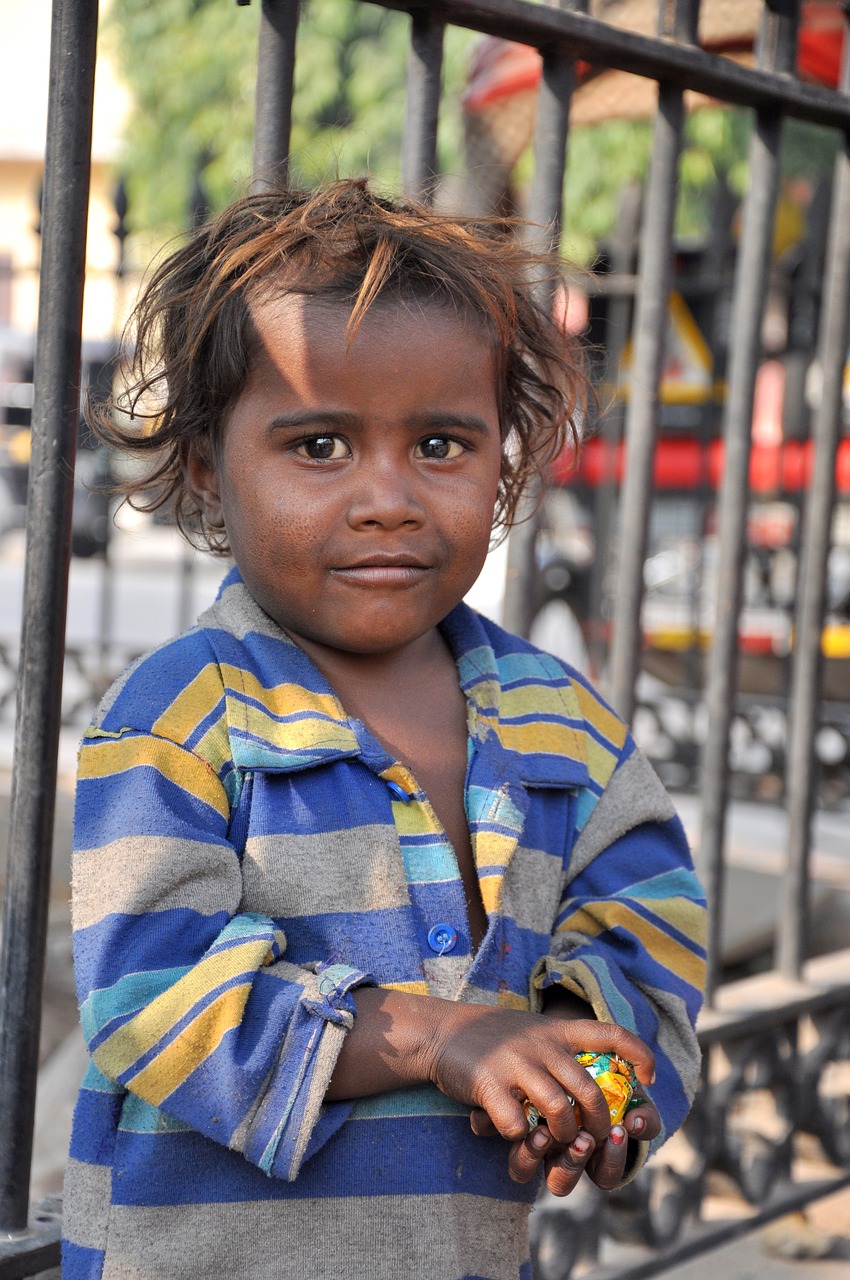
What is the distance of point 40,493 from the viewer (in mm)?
1399

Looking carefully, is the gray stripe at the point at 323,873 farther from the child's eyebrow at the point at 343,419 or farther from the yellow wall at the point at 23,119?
the yellow wall at the point at 23,119

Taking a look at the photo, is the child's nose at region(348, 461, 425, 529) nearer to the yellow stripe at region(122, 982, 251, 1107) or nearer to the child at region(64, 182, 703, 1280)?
the child at region(64, 182, 703, 1280)

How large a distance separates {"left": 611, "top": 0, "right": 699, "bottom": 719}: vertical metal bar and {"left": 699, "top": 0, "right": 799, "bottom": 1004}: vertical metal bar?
0.57ft

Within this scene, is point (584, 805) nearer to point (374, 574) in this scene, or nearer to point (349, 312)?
point (374, 574)

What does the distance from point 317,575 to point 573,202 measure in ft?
29.1

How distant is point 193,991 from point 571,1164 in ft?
1.12

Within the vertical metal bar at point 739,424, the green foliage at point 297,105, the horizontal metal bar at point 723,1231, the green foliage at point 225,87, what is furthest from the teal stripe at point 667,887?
the green foliage at point 225,87

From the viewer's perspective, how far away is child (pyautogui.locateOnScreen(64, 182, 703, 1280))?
1.14 metres

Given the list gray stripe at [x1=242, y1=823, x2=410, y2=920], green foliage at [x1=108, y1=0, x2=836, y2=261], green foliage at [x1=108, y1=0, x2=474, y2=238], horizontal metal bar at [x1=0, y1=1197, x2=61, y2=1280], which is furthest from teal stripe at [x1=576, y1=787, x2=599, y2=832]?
green foliage at [x1=108, y1=0, x2=474, y2=238]

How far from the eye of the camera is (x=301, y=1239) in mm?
1208

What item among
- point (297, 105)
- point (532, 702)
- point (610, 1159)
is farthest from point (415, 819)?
point (297, 105)

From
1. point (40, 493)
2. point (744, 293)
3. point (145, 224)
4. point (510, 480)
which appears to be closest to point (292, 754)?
point (40, 493)

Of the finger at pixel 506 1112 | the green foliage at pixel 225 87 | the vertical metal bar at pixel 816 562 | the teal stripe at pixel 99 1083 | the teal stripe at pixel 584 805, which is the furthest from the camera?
the green foliage at pixel 225 87

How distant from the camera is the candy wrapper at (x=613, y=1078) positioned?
1.16 meters
